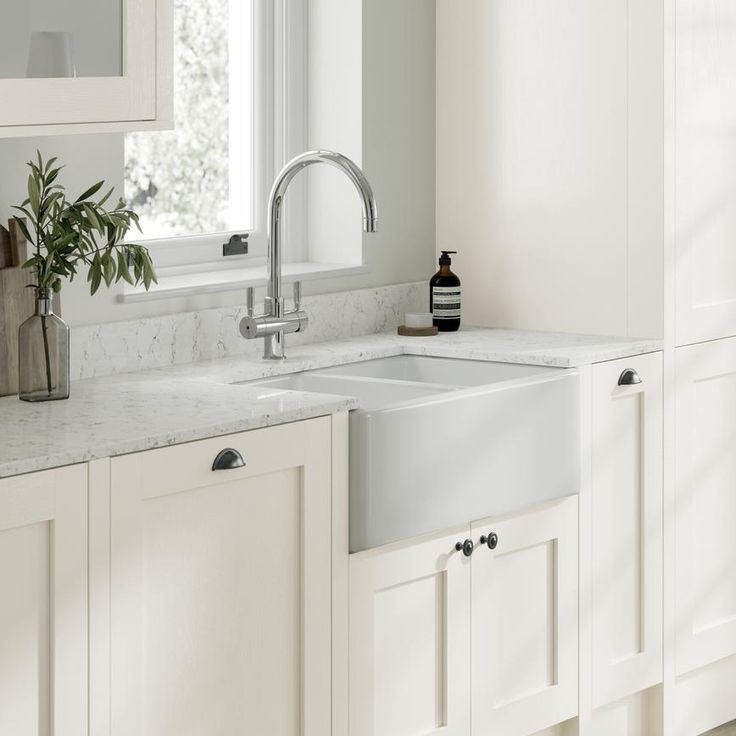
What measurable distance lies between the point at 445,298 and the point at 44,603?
1542 mm

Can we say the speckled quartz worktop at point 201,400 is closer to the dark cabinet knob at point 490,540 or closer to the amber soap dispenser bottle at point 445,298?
the amber soap dispenser bottle at point 445,298

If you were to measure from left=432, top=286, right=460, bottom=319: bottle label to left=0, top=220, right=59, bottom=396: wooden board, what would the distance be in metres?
1.09

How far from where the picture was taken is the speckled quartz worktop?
2.06 metres

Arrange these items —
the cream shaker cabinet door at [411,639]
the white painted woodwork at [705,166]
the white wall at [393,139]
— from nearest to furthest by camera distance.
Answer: the cream shaker cabinet door at [411,639]
the white painted woodwork at [705,166]
the white wall at [393,139]

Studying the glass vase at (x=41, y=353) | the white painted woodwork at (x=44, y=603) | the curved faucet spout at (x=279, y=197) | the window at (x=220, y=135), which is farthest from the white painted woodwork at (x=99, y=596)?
the window at (x=220, y=135)

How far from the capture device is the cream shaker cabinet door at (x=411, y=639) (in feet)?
8.10

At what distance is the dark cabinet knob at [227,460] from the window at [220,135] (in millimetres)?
976

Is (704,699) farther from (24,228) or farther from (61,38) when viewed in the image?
(61,38)

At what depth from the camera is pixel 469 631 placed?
2674mm

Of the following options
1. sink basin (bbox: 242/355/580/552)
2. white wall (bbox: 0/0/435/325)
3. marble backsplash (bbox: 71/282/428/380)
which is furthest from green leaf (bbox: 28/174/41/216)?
white wall (bbox: 0/0/435/325)

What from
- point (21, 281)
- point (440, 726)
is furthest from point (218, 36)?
point (440, 726)

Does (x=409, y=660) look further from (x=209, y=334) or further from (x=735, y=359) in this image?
(x=735, y=359)

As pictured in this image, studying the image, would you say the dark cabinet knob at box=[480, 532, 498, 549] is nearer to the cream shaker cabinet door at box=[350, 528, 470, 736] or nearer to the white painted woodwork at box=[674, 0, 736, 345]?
the cream shaker cabinet door at box=[350, 528, 470, 736]

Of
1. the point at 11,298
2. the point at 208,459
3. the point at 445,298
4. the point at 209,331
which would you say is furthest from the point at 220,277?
the point at 208,459
